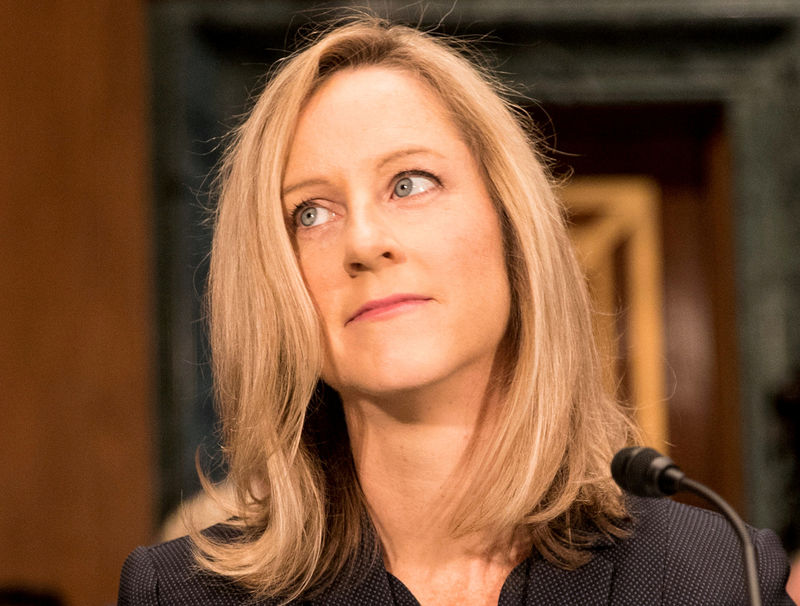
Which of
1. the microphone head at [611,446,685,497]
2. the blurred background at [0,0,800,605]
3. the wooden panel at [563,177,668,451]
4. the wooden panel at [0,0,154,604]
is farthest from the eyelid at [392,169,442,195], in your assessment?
the wooden panel at [563,177,668,451]

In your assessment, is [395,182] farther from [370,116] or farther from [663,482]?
[663,482]

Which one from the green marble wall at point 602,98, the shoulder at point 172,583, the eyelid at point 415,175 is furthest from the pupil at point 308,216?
the green marble wall at point 602,98

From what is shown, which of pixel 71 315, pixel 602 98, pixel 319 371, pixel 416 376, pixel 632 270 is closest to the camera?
pixel 416 376

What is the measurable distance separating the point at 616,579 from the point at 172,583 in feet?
2.24

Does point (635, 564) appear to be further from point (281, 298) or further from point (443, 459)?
point (281, 298)

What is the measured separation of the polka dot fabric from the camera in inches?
→ 59.5

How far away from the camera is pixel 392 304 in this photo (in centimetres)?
145

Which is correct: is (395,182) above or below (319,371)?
above

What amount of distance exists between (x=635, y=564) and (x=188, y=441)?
7.48 ft

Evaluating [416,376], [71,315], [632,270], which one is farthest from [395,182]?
[632,270]

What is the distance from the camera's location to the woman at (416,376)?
1.50 metres

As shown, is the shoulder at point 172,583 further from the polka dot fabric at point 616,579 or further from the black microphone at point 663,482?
the black microphone at point 663,482

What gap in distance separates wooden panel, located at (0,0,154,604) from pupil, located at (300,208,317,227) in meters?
2.11

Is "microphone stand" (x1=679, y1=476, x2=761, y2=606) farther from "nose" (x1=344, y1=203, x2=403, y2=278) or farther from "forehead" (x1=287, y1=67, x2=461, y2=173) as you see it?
"forehead" (x1=287, y1=67, x2=461, y2=173)
